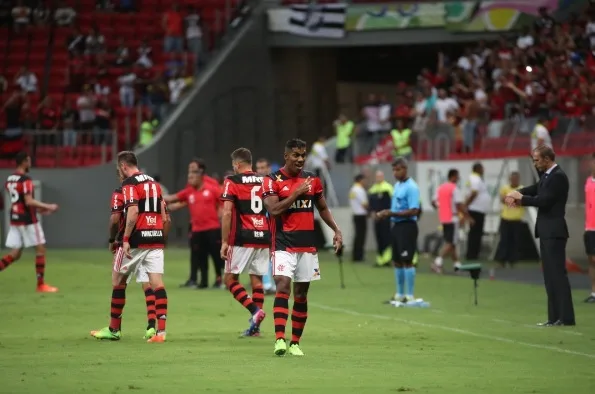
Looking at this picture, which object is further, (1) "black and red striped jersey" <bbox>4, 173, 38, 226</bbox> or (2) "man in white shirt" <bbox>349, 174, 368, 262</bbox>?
(2) "man in white shirt" <bbox>349, 174, 368, 262</bbox>

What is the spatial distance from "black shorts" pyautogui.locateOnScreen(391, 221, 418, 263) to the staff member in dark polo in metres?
9.41

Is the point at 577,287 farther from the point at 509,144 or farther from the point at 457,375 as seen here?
the point at 457,375

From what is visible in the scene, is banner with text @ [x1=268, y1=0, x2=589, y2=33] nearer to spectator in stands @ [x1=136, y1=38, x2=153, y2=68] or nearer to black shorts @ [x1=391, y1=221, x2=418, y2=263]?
spectator in stands @ [x1=136, y1=38, x2=153, y2=68]

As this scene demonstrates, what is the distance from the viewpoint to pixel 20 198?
22.6 metres

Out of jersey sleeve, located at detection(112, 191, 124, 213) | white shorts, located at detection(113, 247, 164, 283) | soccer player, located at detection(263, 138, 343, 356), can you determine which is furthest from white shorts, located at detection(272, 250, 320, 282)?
jersey sleeve, located at detection(112, 191, 124, 213)

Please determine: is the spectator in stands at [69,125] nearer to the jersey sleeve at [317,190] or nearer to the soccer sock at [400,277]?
the soccer sock at [400,277]

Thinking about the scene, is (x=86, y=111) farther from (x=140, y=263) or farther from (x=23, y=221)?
(x=140, y=263)

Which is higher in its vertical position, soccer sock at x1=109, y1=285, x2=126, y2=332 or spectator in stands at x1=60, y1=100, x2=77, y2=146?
spectator in stands at x1=60, y1=100, x2=77, y2=146

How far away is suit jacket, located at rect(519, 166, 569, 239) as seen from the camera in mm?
17094

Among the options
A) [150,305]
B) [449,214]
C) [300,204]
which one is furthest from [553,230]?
[449,214]

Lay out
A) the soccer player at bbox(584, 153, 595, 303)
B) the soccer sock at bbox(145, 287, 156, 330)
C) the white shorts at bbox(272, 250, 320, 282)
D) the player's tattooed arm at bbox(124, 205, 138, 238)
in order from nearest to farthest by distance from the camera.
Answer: the white shorts at bbox(272, 250, 320, 282), the player's tattooed arm at bbox(124, 205, 138, 238), the soccer sock at bbox(145, 287, 156, 330), the soccer player at bbox(584, 153, 595, 303)

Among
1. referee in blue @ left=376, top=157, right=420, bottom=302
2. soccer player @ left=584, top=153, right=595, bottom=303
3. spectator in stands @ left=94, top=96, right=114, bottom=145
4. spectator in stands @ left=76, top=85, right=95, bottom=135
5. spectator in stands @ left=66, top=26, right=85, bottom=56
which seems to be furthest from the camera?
spectator in stands @ left=66, top=26, right=85, bottom=56

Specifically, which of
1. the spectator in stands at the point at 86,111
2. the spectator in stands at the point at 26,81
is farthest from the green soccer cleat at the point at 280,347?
the spectator in stands at the point at 26,81

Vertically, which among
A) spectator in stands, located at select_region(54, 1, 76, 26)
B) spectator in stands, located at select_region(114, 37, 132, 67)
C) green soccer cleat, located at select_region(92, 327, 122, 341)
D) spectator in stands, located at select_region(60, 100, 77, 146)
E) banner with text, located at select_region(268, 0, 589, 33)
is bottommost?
green soccer cleat, located at select_region(92, 327, 122, 341)
